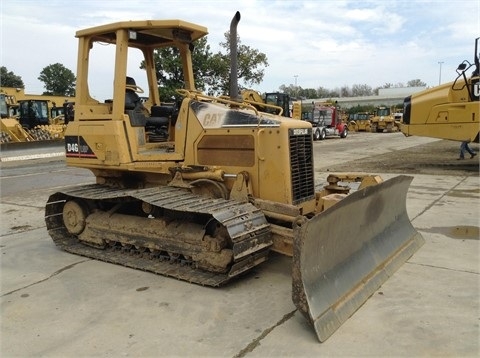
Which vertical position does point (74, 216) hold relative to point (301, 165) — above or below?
below

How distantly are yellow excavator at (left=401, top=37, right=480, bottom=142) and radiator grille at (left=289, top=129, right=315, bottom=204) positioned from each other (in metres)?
8.51

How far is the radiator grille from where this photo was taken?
484cm

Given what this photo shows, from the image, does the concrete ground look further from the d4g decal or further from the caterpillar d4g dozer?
the d4g decal

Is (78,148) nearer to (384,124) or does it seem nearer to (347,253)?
(347,253)

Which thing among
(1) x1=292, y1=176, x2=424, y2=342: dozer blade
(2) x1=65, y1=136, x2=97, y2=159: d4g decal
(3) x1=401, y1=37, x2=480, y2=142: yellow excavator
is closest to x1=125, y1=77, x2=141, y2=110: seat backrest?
(2) x1=65, y1=136, x2=97, y2=159: d4g decal

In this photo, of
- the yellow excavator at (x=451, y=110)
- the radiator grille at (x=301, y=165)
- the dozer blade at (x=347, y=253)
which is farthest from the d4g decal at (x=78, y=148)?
the yellow excavator at (x=451, y=110)

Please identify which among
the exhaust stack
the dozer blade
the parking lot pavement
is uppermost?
the exhaust stack

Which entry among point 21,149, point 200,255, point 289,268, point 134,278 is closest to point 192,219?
point 200,255

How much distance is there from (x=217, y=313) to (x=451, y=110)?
10.6m

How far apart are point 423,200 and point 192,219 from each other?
531 cm

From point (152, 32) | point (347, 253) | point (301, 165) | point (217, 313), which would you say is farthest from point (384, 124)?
point (217, 313)

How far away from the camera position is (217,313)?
3816 millimetres

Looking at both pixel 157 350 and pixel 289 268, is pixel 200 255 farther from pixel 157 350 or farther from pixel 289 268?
pixel 157 350

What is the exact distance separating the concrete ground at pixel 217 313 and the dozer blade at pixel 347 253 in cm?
12
